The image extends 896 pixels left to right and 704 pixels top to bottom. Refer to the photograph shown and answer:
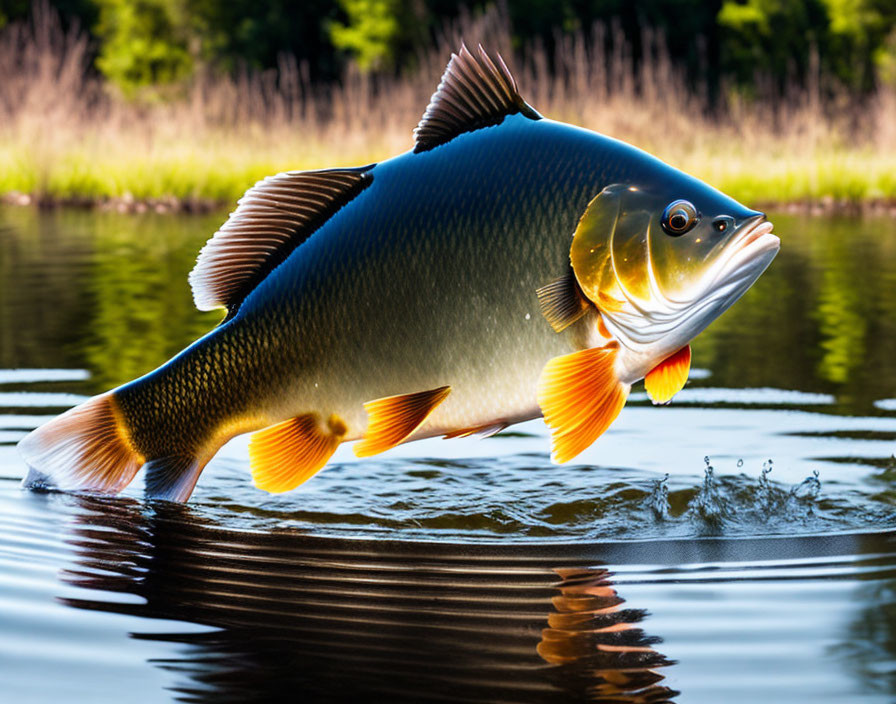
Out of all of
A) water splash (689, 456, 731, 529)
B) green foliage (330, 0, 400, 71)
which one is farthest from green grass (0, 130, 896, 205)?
water splash (689, 456, 731, 529)

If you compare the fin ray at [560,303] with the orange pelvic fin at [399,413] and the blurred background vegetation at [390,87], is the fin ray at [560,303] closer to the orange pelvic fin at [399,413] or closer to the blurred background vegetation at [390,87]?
the orange pelvic fin at [399,413]

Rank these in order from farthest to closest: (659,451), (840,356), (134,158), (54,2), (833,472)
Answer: (54,2) → (134,158) → (840,356) → (659,451) → (833,472)

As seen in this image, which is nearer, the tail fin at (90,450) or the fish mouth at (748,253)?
the fish mouth at (748,253)

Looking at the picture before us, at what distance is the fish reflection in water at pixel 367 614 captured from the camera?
2.71 metres

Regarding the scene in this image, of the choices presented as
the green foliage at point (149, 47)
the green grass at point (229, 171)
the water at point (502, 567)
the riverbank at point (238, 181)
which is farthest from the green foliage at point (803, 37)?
the water at point (502, 567)

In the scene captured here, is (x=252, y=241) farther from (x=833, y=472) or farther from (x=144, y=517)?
(x=833, y=472)

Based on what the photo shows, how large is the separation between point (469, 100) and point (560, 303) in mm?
562

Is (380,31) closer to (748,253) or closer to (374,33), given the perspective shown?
(374,33)

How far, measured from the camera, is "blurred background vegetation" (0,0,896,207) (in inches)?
718

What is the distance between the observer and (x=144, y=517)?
422cm

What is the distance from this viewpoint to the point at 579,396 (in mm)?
3100

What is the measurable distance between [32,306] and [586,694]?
719 centimetres

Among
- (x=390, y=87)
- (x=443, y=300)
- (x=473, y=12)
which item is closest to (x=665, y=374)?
(x=443, y=300)

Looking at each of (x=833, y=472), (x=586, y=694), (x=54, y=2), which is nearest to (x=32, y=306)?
(x=833, y=472)
